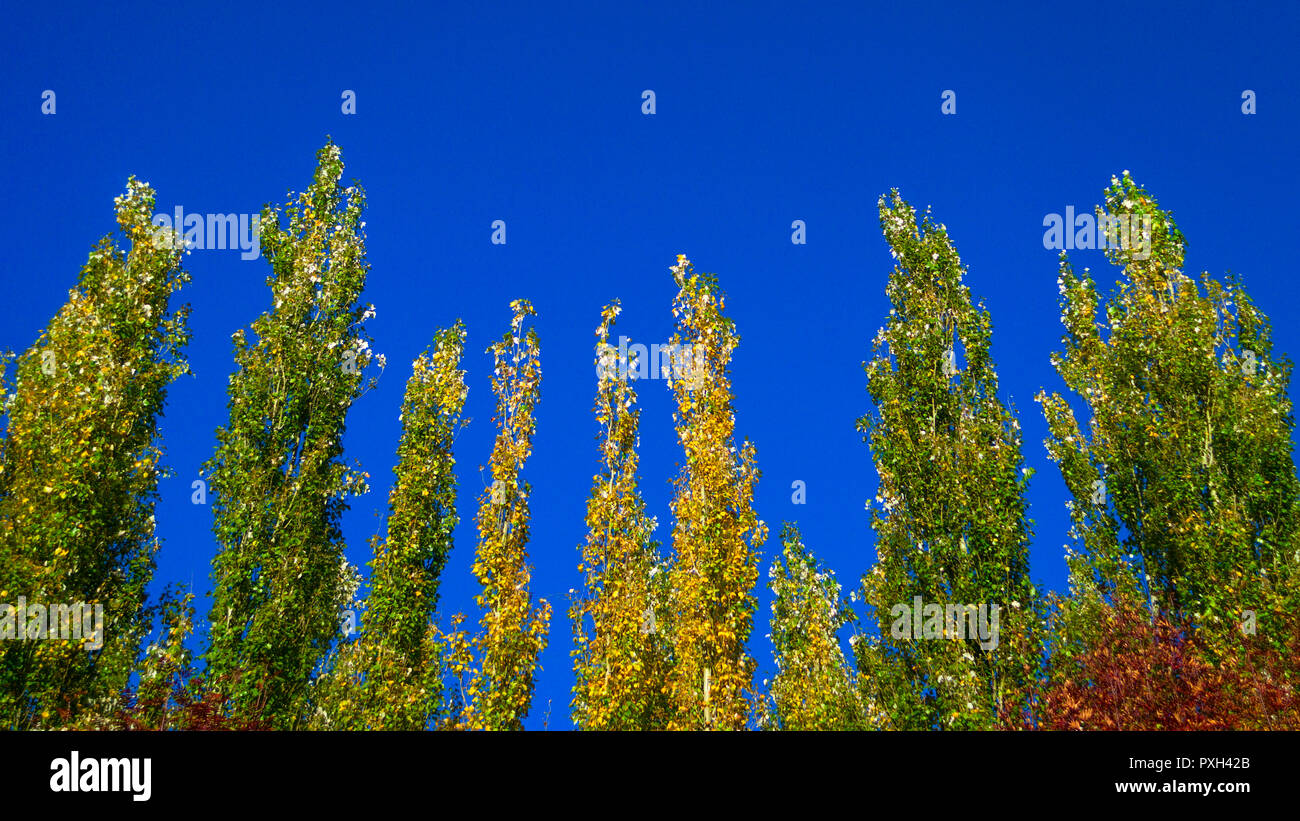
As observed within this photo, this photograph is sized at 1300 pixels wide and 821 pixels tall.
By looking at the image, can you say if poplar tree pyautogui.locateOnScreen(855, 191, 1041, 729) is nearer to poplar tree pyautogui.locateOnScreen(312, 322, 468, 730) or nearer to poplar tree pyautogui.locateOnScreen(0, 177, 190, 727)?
poplar tree pyautogui.locateOnScreen(312, 322, 468, 730)

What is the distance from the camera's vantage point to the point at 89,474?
2020cm

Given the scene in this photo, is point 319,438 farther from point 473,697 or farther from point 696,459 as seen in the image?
point 696,459

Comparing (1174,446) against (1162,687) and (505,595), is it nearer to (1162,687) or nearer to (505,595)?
(1162,687)

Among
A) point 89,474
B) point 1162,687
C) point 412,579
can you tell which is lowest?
point 1162,687

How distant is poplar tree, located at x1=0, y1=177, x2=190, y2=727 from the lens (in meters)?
18.7

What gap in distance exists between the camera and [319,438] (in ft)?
74.5

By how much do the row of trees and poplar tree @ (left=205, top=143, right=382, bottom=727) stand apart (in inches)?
3.2

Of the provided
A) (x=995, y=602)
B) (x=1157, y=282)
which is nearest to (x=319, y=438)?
(x=995, y=602)

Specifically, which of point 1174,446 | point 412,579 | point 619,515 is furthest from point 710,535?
point 1174,446

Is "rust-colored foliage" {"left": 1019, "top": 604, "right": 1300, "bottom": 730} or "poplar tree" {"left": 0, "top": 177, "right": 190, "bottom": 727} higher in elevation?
"poplar tree" {"left": 0, "top": 177, "right": 190, "bottom": 727}

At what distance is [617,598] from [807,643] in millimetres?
10543

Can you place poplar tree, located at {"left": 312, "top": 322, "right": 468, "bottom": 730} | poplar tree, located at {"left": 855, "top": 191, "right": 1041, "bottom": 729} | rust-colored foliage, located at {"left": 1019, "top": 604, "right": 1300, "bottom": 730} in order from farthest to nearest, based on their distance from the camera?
poplar tree, located at {"left": 312, "top": 322, "right": 468, "bottom": 730} < poplar tree, located at {"left": 855, "top": 191, "right": 1041, "bottom": 729} < rust-colored foliage, located at {"left": 1019, "top": 604, "right": 1300, "bottom": 730}

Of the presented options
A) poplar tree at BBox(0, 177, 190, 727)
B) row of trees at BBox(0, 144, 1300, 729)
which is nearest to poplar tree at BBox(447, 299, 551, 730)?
row of trees at BBox(0, 144, 1300, 729)

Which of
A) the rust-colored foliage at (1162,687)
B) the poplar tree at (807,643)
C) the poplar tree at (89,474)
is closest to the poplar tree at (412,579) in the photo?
the poplar tree at (89,474)
